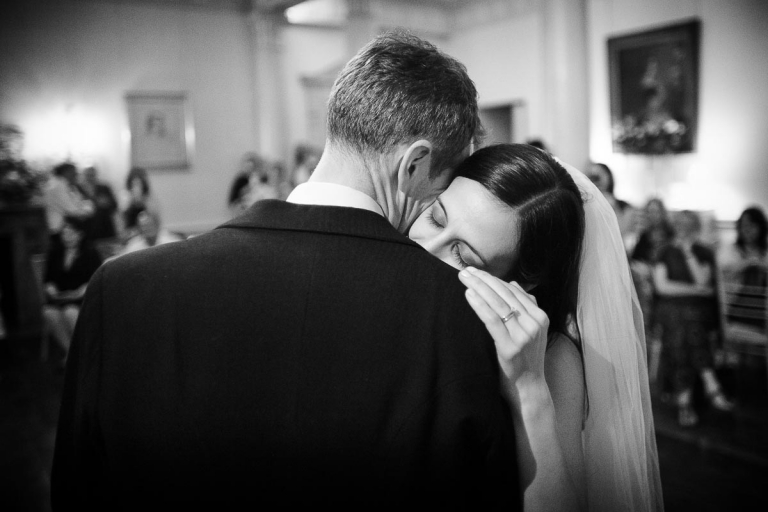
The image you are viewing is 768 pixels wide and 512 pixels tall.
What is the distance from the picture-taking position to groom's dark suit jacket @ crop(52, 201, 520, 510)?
2.82 feet

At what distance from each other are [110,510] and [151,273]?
1.29 ft

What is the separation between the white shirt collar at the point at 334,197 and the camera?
0.98 metres

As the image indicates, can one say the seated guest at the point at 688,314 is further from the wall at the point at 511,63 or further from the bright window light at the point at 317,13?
the bright window light at the point at 317,13

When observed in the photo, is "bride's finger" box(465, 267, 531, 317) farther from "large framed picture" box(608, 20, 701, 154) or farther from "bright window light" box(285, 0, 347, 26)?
"bright window light" box(285, 0, 347, 26)

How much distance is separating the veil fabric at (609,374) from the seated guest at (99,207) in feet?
18.8

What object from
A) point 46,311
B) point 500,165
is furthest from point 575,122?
point 500,165

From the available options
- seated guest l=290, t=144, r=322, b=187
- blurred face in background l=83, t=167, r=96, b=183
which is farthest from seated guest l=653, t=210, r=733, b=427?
blurred face in background l=83, t=167, r=96, b=183

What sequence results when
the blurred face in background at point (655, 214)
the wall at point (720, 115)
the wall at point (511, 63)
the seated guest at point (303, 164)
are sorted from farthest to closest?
the wall at point (511, 63) < the seated guest at point (303, 164) < the wall at point (720, 115) < the blurred face in background at point (655, 214)

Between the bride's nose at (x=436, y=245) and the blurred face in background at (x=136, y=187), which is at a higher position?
the blurred face in background at (x=136, y=187)

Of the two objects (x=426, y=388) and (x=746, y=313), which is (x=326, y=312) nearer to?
(x=426, y=388)

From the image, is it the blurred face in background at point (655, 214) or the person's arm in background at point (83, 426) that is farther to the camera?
the blurred face in background at point (655, 214)

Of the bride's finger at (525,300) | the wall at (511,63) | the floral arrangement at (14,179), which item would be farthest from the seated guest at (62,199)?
the bride's finger at (525,300)

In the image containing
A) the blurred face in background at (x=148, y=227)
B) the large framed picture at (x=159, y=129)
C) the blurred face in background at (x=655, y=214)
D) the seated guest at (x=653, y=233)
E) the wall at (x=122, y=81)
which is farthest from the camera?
the large framed picture at (x=159, y=129)

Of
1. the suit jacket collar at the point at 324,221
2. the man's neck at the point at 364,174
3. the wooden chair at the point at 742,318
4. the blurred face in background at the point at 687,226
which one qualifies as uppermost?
the man's neck at the point at 364,174
